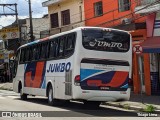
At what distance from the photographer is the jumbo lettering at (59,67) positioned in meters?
17.3

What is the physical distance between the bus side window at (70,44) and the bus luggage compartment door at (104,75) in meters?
0.93

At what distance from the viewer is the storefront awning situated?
67.8ft

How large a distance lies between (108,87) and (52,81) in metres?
3.50

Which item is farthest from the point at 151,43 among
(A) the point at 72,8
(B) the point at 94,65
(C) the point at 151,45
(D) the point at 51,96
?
(A) the point at 72,8

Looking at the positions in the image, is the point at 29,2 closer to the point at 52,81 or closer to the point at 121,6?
the point at 121,6

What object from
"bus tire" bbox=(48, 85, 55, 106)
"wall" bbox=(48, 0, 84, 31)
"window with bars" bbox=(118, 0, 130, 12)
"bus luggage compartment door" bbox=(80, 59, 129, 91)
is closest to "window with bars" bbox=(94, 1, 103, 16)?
"wall" bbox=(48, 0, 84, 31)

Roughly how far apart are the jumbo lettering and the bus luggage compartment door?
978 millimetres

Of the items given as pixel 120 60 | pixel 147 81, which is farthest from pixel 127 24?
pixel 120 60

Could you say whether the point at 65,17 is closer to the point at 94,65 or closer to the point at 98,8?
the point at 98,8

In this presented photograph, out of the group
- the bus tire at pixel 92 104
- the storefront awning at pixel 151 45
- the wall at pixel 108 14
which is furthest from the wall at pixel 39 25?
the bus tire at pixel 92 104

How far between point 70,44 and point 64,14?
64.5 feet

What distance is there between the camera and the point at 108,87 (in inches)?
656

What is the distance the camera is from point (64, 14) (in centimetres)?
3653

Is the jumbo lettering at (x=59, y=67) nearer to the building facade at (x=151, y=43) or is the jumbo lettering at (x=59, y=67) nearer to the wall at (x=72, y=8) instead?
the building facade at (x=151, y=43)
